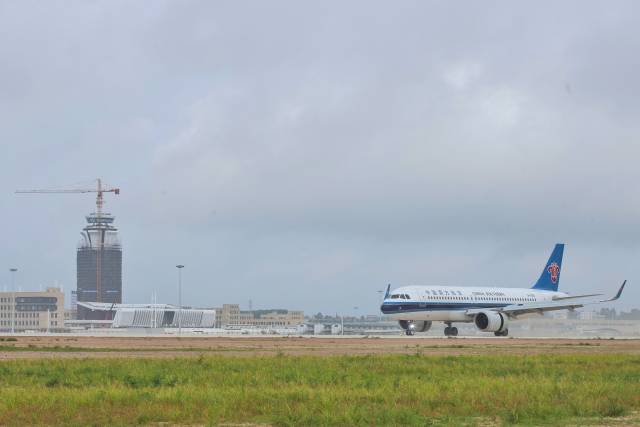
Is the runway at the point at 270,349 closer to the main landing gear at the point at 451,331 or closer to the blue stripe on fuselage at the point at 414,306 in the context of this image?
the blue stripe on fuselage at the point at 414,306

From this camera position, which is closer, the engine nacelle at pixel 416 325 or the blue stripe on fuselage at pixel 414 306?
the blue stripe on fuselage at pixel 414 306

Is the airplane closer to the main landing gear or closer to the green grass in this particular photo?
the main landing gear

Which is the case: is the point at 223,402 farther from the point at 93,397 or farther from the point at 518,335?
the point at 518,335

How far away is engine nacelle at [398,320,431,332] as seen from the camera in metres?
96.4

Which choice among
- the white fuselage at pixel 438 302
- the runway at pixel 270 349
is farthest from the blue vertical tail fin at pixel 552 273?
the runway at pixel 270 349

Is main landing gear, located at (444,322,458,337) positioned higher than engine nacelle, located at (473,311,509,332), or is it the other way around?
engine nacelle, located at (473,311,509,332)

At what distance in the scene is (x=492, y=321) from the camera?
9412 cm

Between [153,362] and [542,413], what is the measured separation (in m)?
21.1

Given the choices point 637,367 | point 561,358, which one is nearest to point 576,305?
point 561,358

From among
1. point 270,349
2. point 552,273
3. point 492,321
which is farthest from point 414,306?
point 270,349

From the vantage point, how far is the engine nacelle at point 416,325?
96.4 metres

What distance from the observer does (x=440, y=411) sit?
24.3 metres

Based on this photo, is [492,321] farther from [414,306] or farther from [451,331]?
[414,306]

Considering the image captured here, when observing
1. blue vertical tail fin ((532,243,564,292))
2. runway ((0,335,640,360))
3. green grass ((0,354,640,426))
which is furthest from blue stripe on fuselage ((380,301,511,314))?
green grass ((0,354,640,426))
